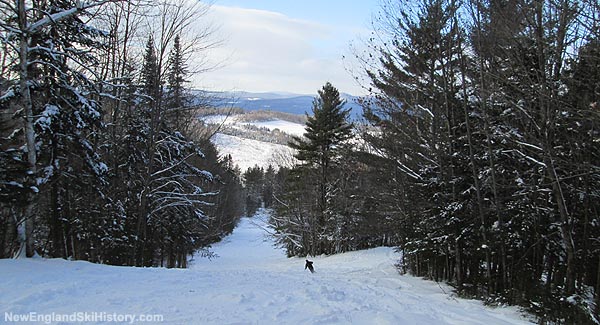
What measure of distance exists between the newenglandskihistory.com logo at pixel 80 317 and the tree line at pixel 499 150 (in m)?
5.74

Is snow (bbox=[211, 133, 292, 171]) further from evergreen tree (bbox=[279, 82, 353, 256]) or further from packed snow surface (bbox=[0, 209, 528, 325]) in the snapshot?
packed snow surface (bbox=[0, 209, 528, 325])

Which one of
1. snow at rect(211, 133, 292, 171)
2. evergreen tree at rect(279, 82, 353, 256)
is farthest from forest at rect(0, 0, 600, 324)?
snow at rect(211, 133, 292, 171)

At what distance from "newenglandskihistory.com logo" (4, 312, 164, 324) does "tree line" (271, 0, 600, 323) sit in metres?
5.74

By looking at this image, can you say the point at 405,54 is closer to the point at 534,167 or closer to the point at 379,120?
the point at 379,120

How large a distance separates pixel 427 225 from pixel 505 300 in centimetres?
299

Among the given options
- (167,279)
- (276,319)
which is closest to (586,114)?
(276,319)

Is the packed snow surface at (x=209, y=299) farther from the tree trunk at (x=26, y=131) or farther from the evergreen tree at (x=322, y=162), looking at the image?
the evergreen tree at (x=322, y=162)

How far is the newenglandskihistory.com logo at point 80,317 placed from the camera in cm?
429

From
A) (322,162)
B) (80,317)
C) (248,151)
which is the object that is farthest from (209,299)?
(248,151)

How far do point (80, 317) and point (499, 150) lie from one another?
25.4ft

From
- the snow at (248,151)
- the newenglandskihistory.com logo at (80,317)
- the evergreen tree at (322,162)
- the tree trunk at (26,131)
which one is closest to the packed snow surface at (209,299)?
the newenglandskihistory.com logo at (80,317)

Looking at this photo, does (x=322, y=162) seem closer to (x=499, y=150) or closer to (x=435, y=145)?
(x=435, y=145)

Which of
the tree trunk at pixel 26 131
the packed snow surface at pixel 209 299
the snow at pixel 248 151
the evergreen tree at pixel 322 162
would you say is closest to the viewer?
the packed snow surface at pixel 209 299

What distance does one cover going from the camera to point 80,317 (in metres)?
4.45
